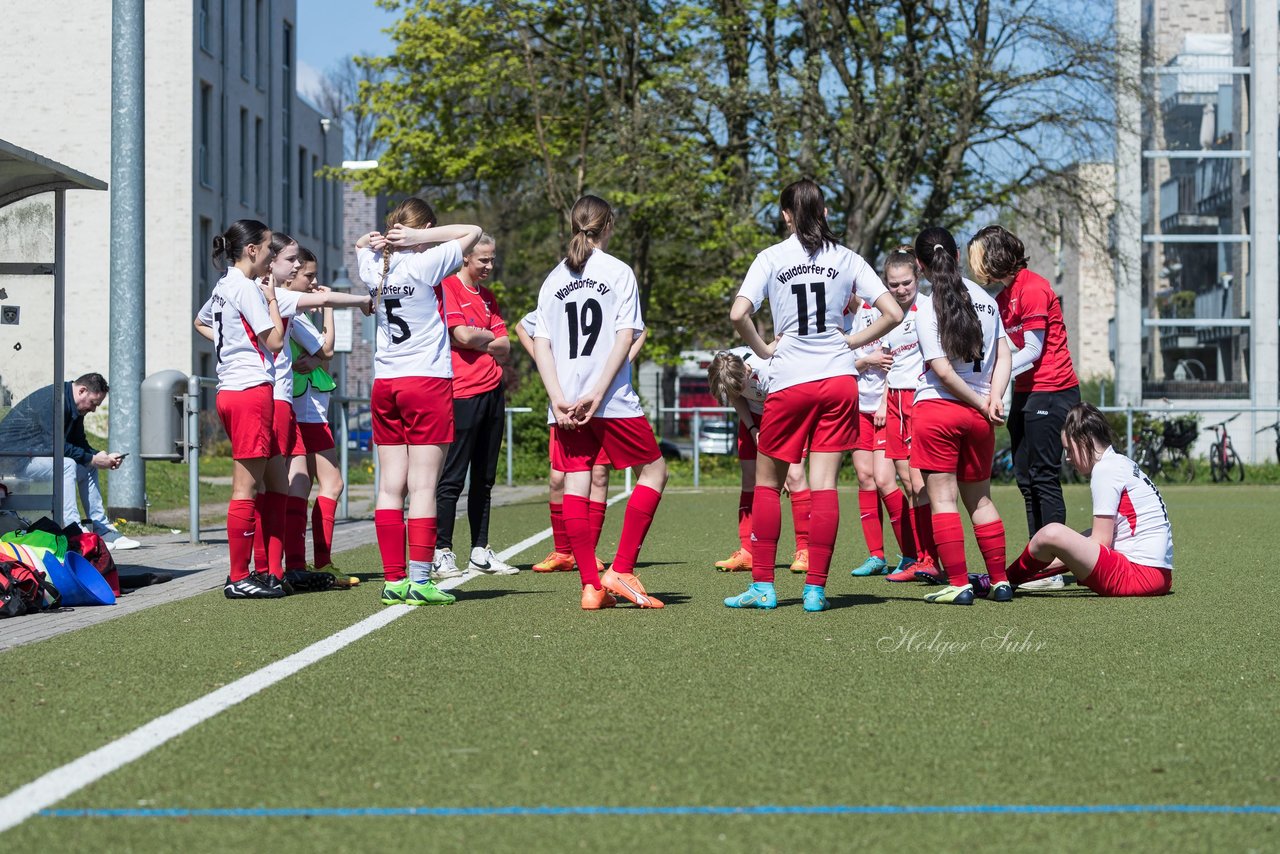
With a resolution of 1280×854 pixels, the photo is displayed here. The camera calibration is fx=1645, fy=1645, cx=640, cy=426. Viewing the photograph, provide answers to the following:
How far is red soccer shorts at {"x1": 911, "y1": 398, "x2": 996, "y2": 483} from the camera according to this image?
25.4ft

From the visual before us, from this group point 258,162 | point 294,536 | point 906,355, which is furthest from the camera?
point 258,162

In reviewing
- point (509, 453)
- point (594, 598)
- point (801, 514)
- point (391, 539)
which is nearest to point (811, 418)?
point (594, 598)

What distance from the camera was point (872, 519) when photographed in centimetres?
981

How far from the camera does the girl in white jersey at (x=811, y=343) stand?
23.5 ft

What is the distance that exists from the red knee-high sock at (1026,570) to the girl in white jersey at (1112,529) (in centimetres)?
14

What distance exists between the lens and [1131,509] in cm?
796

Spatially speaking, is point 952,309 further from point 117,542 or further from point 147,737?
point 117,542

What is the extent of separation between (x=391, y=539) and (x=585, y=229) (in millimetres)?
1721

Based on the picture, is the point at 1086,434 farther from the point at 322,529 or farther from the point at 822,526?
the point at 322,529

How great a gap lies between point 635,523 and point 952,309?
180cm

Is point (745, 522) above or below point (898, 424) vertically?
below

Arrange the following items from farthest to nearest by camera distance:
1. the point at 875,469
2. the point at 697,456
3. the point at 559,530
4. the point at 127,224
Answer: the point at 697,456, the point at 127,224, the point at 559,530, the point at 875,469

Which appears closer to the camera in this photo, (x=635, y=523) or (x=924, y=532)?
(x=635, y=523)

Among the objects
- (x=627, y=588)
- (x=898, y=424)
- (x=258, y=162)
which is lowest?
(x=627, y=588)
